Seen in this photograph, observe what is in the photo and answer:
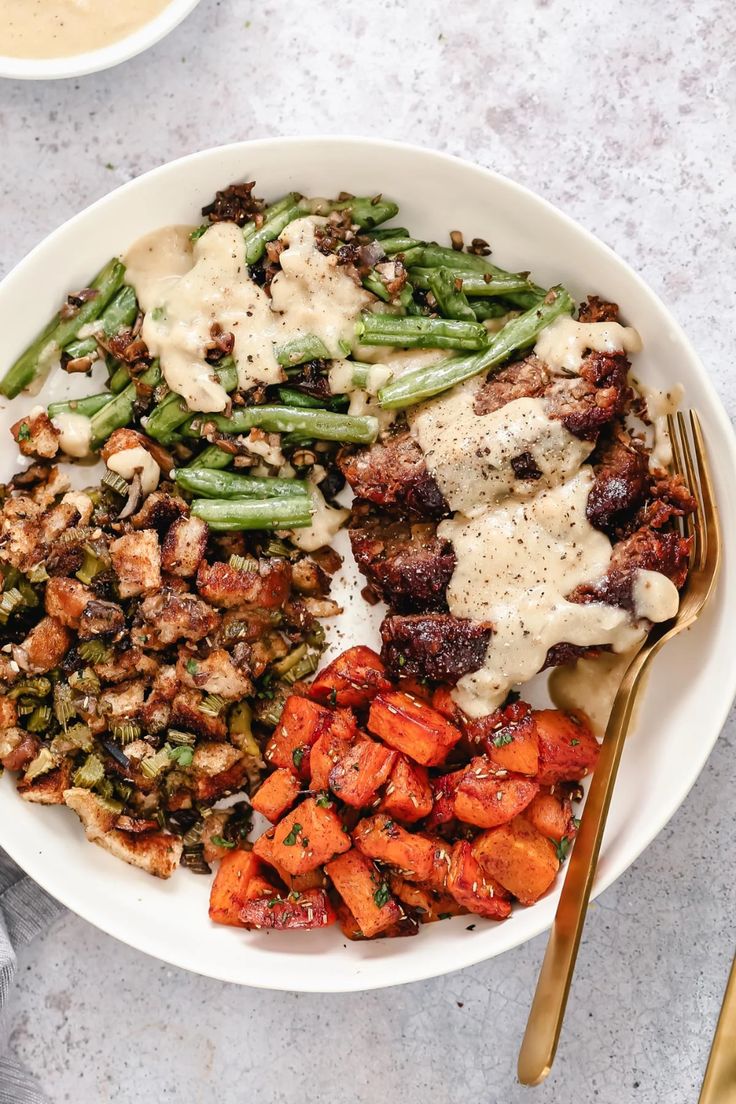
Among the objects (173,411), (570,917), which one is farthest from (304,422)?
(570,917)

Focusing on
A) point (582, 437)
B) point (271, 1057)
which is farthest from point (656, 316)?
point (271, 1057)

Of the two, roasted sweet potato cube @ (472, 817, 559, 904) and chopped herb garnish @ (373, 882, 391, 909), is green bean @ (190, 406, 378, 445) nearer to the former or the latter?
roasted sweet potato cube @ (472, 817, 559, 904)

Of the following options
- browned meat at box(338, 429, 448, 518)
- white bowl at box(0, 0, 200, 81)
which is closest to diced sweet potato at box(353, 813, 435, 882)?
browned meat at box(338, 429, 448, 518)

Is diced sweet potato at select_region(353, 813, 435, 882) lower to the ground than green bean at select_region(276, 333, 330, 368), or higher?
lower

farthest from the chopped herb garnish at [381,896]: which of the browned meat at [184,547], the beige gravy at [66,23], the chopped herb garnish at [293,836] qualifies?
the beige gravy at [66,23]

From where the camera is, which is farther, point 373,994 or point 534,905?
point 373,994

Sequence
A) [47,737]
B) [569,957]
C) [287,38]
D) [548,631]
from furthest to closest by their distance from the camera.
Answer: [287,38] → [47,737] → [548,631] → [569,957]

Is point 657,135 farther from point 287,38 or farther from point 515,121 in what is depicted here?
point 287,38

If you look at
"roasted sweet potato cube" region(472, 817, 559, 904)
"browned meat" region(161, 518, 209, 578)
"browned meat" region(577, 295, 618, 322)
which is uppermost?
"browned meat" region(577, 295, 618, 322)
